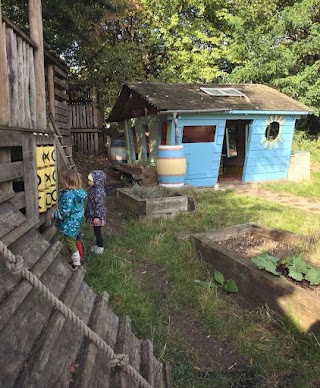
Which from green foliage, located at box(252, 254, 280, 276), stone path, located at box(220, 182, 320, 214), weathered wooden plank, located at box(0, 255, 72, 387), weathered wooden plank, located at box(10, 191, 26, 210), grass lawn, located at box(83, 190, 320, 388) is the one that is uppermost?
weathered wooden plank, located at box(10, 191, 26, 210)

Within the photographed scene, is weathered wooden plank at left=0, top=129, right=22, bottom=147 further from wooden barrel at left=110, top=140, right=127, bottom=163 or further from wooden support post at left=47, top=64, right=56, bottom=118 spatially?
wooden barrel at left=110, top=140, right=127, bottom=163

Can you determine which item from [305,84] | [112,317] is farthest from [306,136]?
[112,317]

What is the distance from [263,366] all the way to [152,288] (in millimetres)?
1567

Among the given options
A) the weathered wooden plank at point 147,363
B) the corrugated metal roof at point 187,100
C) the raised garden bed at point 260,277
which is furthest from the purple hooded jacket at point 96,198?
the corrugated metal roof at point 187,100

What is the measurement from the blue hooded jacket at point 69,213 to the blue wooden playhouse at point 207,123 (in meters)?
5.66

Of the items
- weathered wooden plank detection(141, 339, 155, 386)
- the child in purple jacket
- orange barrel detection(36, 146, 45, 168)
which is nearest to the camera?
weathered wooden plank detection(141, 339, 155, 386)

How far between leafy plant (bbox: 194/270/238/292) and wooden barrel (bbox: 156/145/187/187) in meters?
5.02

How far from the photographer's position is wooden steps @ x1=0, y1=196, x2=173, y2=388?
146 cm

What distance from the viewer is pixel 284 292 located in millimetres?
2973

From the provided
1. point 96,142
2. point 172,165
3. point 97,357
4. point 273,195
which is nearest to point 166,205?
point 172,165

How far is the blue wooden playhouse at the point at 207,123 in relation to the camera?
988 cm

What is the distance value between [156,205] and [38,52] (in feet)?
10.8

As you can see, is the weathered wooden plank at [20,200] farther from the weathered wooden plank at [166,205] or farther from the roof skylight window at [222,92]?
the roof skylight window at [222,92]

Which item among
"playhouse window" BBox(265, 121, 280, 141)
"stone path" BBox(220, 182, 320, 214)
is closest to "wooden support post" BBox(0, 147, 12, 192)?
"stone path" BBox(220, 182, 320, 214)
